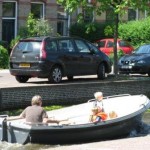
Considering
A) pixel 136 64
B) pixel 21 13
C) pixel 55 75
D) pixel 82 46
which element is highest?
pixel 21 13

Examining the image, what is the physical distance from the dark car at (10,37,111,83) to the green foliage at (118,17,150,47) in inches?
896

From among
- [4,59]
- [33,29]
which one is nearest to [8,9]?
[33,29]

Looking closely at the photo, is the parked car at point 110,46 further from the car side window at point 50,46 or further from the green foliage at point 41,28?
the car side window at point 50,46

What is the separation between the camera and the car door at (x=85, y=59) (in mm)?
24016

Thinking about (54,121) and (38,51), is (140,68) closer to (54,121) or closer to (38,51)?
(38,51)

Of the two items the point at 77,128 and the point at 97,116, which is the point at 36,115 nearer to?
the point at 77,128

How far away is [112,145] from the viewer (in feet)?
43.1

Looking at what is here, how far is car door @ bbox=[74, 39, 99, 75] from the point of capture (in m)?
24.0

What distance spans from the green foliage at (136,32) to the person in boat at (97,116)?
108 ft

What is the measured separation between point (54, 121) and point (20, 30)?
26713 mm

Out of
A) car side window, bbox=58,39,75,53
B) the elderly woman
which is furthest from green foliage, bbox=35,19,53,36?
the elderly woman

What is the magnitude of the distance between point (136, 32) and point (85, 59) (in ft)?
76.8

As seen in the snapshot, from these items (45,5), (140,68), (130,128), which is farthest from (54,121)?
(45,5)

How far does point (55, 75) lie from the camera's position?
2289cm
